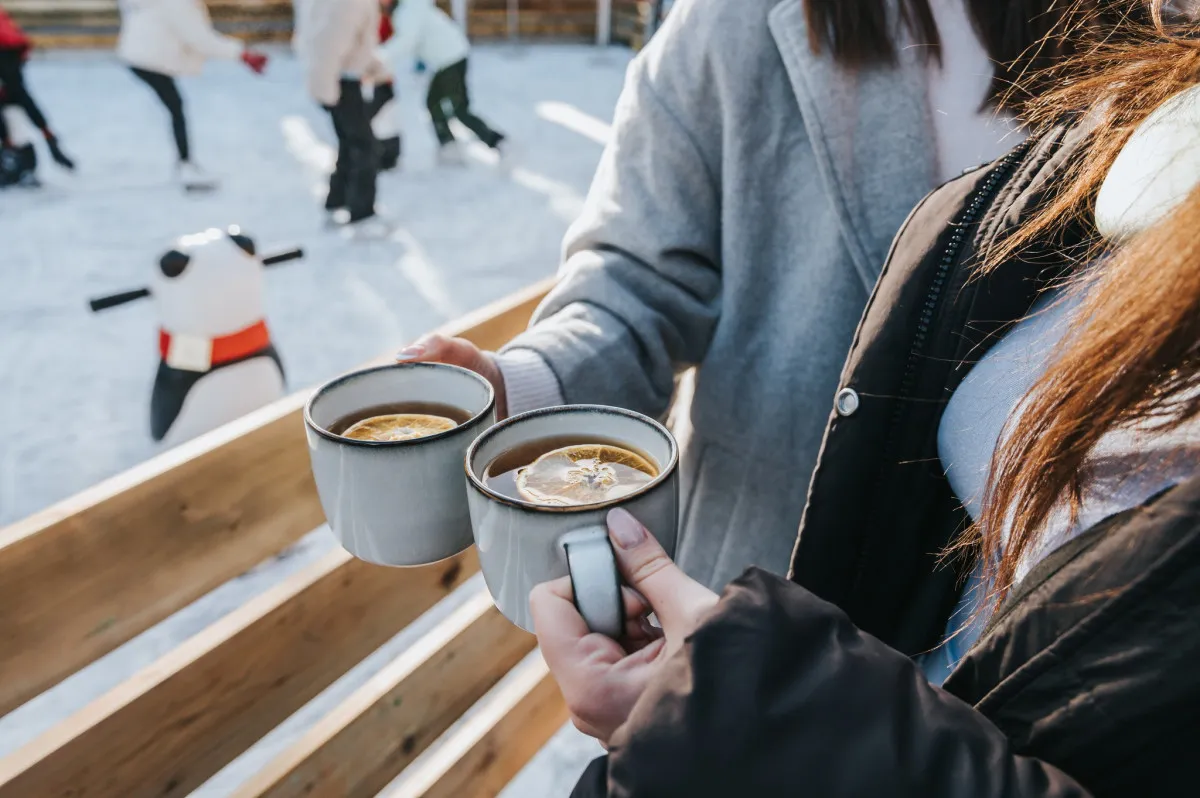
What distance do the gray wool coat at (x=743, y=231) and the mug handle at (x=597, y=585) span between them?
30cm

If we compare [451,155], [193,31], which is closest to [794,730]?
[193,31]

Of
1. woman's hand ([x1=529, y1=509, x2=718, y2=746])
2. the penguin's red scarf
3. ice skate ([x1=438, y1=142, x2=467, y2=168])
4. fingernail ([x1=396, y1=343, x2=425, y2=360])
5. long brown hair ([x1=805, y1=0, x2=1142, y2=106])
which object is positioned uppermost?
long brown hair ([x1=805, y1=0, x2=1142, y2=106])

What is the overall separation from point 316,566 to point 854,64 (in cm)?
78

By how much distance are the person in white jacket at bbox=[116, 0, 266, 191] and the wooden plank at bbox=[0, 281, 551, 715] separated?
3.67 m

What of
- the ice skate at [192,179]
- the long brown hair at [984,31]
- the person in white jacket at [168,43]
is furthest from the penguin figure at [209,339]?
the ice skate at [192,179]

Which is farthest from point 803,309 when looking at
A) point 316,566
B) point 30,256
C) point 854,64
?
point 30,256

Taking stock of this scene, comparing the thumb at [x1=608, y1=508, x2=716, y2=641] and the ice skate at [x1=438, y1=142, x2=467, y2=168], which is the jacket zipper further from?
the ice skate at [x1=438, y1=142, x2=467, y2=168]

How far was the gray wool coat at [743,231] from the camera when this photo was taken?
772mm

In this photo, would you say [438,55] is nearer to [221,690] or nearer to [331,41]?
[331,41]

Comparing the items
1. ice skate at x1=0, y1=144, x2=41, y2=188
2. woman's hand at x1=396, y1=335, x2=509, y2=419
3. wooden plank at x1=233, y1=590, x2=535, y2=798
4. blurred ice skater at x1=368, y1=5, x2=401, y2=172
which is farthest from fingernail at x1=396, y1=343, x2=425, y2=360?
ice skate at x1=0, y1=144, x2=41, y2=188

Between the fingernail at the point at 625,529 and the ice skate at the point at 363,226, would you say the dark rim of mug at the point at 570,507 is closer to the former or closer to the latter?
the fingernail at the point at 625,529

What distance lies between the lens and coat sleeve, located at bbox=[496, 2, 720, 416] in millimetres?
794

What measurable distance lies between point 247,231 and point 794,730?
408 centimetres

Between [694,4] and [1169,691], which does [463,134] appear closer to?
[694,4]
